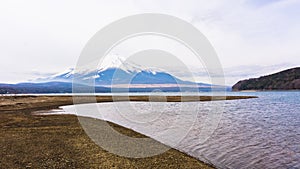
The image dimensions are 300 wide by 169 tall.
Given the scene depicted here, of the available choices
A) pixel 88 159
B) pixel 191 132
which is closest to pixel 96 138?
pixel 88 159

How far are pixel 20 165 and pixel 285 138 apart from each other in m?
22.1

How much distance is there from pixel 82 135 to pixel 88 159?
8.06 m

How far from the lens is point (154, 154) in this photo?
16.2m

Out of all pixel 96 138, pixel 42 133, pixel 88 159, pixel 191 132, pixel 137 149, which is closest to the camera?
pixel 88 159

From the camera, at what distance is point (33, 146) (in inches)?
689

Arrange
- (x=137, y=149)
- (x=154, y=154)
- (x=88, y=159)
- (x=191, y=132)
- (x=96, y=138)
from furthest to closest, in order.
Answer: (x=191, y=132) → (x=96, y=138) → (x=137, y=149) → (x=154, y=154) → (x=88, y=159)

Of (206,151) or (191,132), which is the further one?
(191,132)

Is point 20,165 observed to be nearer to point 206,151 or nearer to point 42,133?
point 42,133

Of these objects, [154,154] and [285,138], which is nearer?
[154,154]

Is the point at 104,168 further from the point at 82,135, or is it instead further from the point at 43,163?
the point at 82,135

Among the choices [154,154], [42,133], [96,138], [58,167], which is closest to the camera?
[58,167]

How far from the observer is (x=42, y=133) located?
2262cm

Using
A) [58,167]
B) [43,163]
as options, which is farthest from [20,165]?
[58,167]

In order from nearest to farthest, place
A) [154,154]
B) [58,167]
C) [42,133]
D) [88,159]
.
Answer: [58,167], [88,159], [154,154], [42,133]
